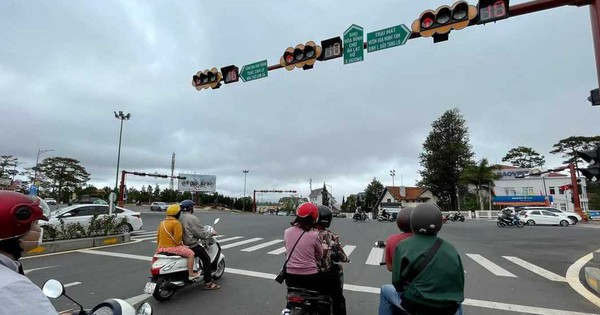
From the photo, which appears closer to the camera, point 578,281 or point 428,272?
point 428,272

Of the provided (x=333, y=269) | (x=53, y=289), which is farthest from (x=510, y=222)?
(x=53, y=289)

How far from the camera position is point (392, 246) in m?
3.85

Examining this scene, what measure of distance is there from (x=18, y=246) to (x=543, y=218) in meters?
37.7

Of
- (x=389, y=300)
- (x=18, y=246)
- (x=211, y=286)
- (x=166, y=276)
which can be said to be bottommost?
(x=211, y=286)

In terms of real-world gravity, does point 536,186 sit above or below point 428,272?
above

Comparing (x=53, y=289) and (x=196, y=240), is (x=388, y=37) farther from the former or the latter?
(x=53, y=289)

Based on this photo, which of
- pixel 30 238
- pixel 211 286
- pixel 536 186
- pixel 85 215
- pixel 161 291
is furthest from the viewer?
pixel 536 186

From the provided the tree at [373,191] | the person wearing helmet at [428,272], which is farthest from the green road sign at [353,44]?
the tree at [373,191]

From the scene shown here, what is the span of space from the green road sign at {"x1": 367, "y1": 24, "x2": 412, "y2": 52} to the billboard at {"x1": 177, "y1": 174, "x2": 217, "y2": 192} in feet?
251

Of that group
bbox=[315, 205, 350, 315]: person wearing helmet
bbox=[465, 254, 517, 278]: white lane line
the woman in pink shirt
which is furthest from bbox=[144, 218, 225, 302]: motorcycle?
bbox=[465, 254, 517, 278]: white lane line

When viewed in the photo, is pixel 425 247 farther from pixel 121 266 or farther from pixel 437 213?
pixel 121 266

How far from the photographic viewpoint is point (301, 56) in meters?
9.05

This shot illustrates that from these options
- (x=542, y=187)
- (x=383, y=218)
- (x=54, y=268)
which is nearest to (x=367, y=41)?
(x=54, y=268)

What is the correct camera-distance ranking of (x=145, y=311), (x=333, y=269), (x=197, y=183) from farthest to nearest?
(x=197, y=183) < (x=333, y=269) < (x=145, y=311)
